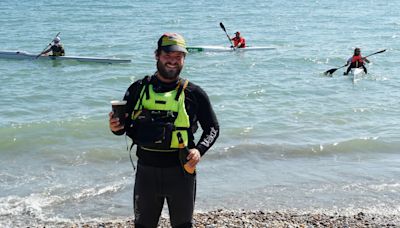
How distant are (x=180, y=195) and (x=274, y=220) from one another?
3.05m

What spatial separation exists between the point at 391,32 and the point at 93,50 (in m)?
17.7

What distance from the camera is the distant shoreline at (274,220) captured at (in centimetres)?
674

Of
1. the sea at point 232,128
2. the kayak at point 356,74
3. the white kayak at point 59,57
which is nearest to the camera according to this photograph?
the sea at point 232,128

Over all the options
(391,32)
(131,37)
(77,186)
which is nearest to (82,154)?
(77,186)

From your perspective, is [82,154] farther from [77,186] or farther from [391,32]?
[391,32]

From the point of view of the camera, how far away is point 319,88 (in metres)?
17.2

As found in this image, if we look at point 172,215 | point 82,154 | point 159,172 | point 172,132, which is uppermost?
point 172,132

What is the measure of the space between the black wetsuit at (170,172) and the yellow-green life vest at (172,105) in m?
0.04

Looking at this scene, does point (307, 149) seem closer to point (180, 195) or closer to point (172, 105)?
point (180, 195)

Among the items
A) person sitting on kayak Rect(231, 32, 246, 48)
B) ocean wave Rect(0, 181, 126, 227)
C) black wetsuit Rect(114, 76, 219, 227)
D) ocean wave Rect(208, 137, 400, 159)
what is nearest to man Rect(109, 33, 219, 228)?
black wetsuit Rect(114, 76, 219, 227)

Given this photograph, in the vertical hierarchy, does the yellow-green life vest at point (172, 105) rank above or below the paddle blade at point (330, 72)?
above

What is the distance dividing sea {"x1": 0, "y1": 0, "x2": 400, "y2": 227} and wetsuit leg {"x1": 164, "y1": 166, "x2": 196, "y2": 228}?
127 inches

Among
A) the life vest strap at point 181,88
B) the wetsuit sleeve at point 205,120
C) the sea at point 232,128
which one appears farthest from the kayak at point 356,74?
the life vest strap at point 181,88

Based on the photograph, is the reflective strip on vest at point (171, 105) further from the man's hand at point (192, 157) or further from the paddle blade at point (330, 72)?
the paddle blade at point (330, 72)
